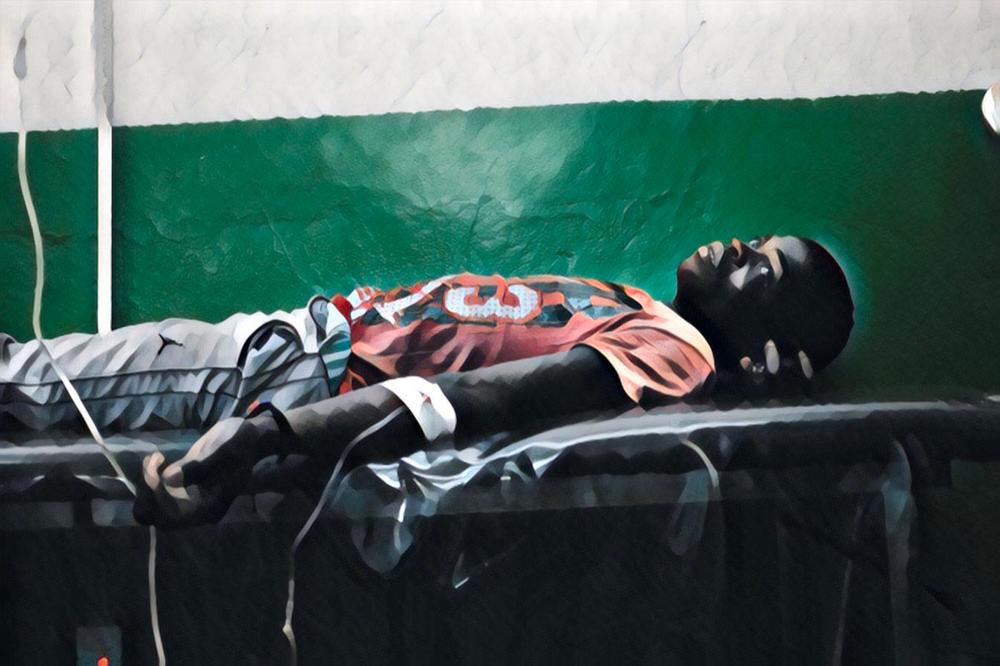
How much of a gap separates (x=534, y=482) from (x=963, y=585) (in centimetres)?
58

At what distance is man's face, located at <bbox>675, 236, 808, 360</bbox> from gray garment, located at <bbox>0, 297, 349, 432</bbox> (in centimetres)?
51

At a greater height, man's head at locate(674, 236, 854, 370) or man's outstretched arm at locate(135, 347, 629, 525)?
man's head at locate(674, 236, 854, 370)

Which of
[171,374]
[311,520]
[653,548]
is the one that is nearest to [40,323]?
[171,374]

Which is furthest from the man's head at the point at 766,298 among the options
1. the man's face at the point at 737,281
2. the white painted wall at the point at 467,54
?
the white painted wall at the point at 467,54

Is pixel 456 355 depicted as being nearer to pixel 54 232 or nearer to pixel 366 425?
pixel 366 425

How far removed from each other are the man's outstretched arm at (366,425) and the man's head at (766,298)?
19 cm

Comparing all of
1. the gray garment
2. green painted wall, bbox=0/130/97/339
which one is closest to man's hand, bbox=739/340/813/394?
the gray garment

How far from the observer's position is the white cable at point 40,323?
115cm

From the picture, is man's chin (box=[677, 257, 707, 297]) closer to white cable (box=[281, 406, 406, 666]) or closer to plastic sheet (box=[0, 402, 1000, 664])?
plastic sheet (box=[0, 402, 1000, 664])

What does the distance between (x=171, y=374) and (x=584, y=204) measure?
638mm

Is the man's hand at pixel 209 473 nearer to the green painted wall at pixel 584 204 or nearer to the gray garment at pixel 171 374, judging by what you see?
the gray garment at pixel 171 374

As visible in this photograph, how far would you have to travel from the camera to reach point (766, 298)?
1.24 metres

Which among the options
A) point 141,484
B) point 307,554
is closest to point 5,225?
point 141,484

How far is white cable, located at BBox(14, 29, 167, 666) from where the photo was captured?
115 centimetres
